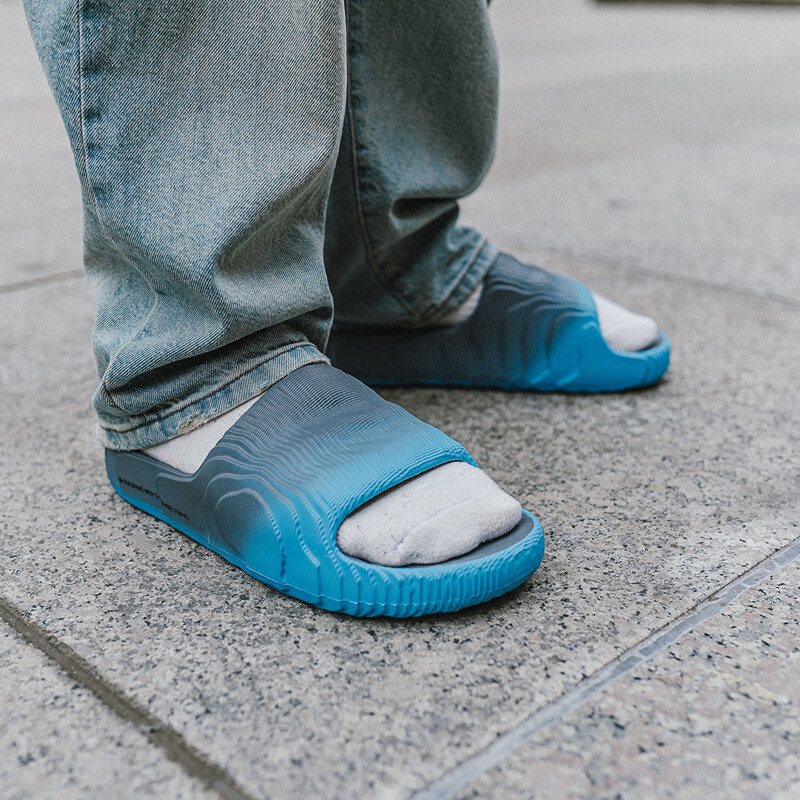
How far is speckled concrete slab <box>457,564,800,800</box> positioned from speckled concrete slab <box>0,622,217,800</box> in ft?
0.75

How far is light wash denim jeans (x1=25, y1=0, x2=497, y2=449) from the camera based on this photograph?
881mm

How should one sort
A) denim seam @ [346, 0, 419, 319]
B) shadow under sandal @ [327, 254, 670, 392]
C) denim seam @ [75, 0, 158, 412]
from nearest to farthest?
denim seam @ [75, 0, 158, 412], denim seam @ [346, 0, 419, 319], shadow under sandal @ [327, 254, 670, 392]

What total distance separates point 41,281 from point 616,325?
1171 mm

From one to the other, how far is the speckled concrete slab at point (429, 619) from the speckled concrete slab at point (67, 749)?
3cm

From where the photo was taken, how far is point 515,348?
1375 mm

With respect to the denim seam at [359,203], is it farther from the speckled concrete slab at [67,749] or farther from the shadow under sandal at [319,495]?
the speckled concrete slab at [67,749]

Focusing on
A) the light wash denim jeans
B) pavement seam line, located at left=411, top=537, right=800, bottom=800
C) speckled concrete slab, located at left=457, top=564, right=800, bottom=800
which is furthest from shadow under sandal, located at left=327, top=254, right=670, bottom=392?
speckled concrete slab, located at left=457, top=564, right=800, bottom=800

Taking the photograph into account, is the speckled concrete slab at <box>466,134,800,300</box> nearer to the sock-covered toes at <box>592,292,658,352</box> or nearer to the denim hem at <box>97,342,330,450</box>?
the sock-covered toes at <box>592,292,658,352</box>

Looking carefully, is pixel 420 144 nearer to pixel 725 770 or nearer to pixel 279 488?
pixel 279 488

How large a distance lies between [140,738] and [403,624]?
0.83 ft

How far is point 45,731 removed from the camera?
2.44 ft

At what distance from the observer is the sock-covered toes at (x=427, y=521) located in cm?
87

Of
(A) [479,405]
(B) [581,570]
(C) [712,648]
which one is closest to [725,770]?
(C) [712,648]

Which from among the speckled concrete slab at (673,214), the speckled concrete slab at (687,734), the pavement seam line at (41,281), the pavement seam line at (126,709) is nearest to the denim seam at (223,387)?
the pavement seam line at (126,709)
